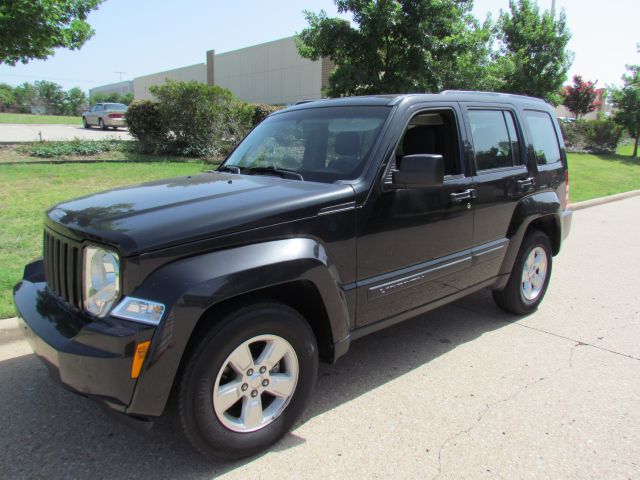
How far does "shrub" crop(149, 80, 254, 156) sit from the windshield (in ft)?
33.7

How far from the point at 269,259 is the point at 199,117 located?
12100mm

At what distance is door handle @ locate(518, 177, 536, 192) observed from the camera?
4.29 metres

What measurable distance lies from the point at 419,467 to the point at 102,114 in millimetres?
32714

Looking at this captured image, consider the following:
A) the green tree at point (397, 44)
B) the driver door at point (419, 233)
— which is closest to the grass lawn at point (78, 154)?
the green tree at point (397, 44)

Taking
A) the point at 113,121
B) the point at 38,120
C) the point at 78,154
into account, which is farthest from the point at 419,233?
the point at 38,120

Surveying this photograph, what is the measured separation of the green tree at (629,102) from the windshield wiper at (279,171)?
27178 mm

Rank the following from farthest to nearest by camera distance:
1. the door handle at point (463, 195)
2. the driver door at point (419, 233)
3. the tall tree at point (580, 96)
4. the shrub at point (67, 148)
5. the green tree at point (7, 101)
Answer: the green tree at point (7, 101), the tall tree at point (580, 96), the shrub at point (67, 148), the door handle at point (463, 195), the driver door at point (419, 233)

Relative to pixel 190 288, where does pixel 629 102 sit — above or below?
above

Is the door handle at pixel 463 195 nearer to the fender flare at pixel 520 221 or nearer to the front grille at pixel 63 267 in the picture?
the fender flare at pixel 520 221

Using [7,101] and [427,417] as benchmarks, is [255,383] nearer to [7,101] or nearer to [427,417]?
[427,417]

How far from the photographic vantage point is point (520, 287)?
4590mm

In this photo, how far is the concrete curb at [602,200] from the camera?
11383 mm

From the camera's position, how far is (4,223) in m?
6.29

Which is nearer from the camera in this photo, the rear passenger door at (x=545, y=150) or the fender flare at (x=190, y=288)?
the fender flare at (x=190, y=288)
